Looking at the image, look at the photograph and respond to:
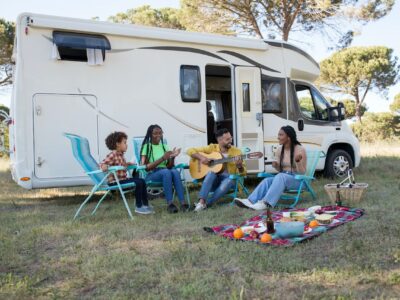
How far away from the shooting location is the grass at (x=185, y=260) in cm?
261

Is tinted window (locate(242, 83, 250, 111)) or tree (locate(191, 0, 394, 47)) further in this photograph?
tree (locate(191, 0, 394, 47))

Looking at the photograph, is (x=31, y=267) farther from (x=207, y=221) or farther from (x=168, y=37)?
(x=168, y=37)

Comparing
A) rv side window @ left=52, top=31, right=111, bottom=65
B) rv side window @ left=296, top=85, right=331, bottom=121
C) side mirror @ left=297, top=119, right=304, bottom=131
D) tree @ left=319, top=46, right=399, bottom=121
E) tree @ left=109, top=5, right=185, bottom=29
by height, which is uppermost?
tree @ left=109, top=5, right=185, bottom=29

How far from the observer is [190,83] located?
660cm

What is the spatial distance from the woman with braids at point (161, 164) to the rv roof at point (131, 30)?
1.54m

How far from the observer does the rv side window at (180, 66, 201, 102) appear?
6.54 metres

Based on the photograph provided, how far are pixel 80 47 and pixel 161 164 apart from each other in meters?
1.81

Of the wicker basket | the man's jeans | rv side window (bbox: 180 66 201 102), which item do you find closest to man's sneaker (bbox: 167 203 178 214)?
the man's jeans

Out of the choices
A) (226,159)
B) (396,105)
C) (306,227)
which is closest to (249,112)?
(226,159)

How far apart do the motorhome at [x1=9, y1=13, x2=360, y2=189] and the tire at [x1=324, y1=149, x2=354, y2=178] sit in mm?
18

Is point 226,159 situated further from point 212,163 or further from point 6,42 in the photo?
point 6,42

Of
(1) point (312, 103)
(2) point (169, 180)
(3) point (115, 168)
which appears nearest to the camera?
(3) point (115, 168)

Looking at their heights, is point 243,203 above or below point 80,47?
below

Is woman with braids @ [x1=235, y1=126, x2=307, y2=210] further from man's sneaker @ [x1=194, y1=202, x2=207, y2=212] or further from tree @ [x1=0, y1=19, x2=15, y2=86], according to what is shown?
tree @ [x1=0, y1=19, x2=15, y2=86]
